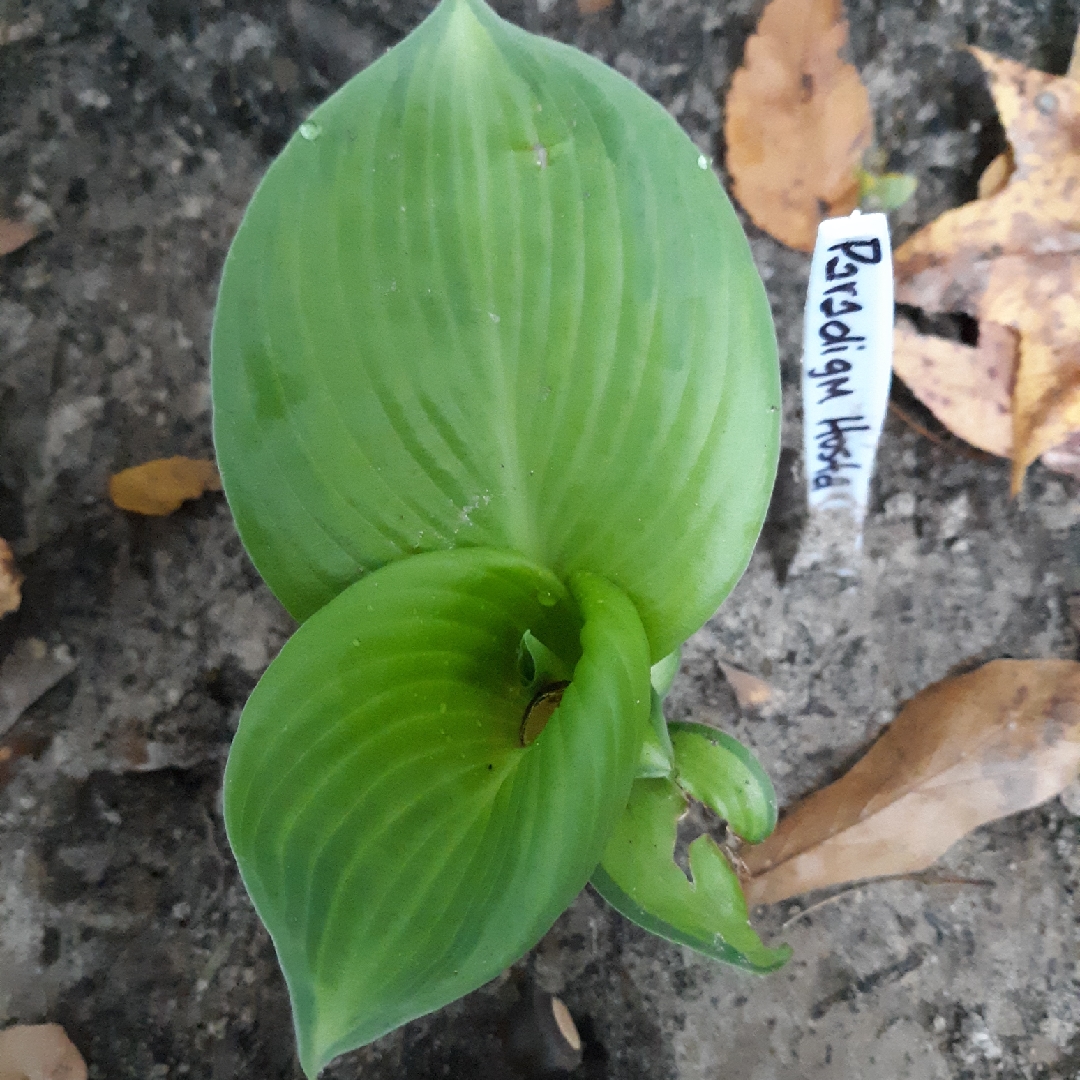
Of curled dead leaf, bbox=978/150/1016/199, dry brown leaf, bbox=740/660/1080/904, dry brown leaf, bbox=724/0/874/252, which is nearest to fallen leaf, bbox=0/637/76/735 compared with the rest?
dry brown leaf, bbox=740/660/1080/904

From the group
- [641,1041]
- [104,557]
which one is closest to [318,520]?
[104,557]

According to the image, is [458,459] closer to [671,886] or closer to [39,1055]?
[671,886]

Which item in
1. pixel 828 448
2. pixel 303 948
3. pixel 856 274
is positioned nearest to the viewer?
pixel 303 948

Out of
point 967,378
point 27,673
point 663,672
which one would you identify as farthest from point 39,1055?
point 967,378

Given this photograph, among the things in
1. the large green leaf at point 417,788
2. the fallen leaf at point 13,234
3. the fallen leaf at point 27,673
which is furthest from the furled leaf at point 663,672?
the fallen leaf at point 13,234

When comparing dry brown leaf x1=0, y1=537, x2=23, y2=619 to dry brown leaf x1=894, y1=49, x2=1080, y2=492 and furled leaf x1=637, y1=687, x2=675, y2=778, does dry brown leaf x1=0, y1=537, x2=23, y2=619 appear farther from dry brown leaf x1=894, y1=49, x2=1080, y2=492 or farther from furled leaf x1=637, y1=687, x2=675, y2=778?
dry brown leaf x1=894, y1=49, x2=1080, y2=492

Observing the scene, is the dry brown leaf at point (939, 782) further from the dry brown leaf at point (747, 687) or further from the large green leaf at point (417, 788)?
the large green leaf at point (417, 788)

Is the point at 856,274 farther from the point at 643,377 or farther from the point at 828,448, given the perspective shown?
the point at 643,377
